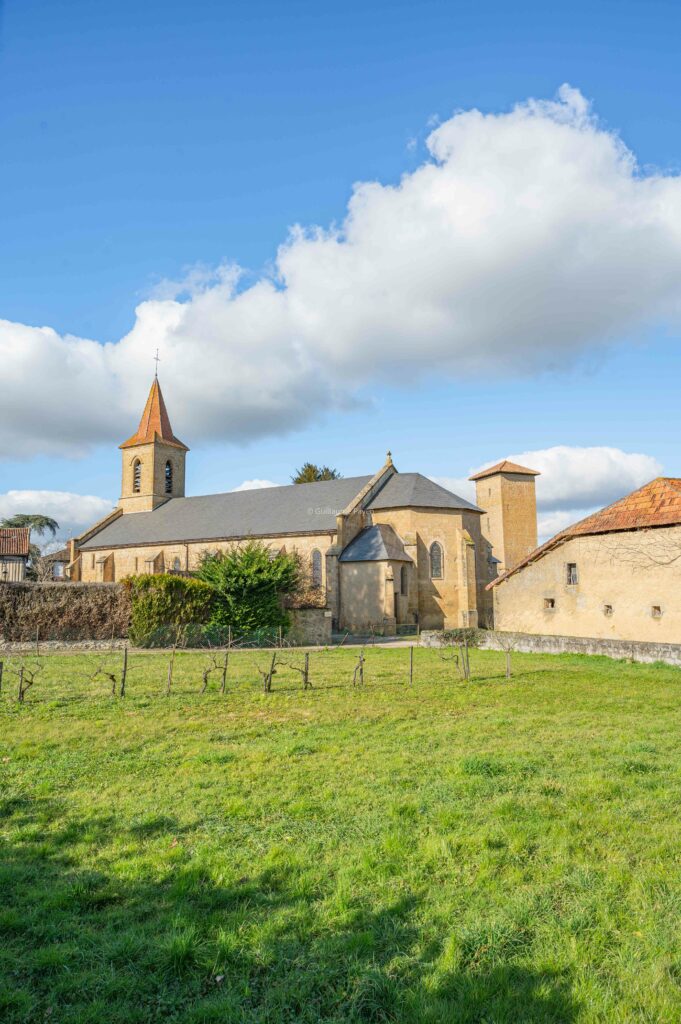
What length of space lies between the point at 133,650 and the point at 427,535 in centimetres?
1991

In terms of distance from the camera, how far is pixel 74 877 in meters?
5.24

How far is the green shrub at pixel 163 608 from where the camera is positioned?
2780cm

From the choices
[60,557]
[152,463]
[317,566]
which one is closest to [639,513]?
[317,566]

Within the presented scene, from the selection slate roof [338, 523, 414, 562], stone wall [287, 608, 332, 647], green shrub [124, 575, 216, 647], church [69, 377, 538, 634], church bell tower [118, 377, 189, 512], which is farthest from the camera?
church bell tower [118, 377, 189, 512]

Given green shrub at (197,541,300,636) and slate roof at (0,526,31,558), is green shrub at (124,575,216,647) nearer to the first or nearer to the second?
green shrub at (197,541,300,636)

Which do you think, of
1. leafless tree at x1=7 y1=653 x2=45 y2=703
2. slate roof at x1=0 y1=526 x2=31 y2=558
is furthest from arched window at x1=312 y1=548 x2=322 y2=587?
slate roof at x1=0 y1=526 x2=31 y2=558

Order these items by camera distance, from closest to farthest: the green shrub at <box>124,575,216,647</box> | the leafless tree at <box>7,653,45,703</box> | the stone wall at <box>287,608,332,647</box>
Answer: the leafless tree at <box>7,653,45,703</box> → the green shrub at <box>124,575,216,647</box> → the stone wall at <box>287,608,332,647</box>

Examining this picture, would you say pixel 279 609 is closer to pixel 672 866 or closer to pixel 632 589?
pixel 632 589

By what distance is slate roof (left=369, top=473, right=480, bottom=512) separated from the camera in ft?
132

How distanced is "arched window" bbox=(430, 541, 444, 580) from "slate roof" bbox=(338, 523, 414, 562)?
184 centimetres

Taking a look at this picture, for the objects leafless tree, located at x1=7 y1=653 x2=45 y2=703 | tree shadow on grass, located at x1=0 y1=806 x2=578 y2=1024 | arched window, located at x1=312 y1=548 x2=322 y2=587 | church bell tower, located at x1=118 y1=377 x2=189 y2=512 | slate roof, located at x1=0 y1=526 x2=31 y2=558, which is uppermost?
church bell tower, located at x1=118 y1=377 x2=189 y2=512

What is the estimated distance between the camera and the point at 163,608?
28.3m

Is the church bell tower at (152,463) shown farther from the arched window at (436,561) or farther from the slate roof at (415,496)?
the arched window at (436,561)

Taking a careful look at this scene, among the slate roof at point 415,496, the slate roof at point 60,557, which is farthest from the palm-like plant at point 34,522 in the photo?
the slate roof at point 415,496
